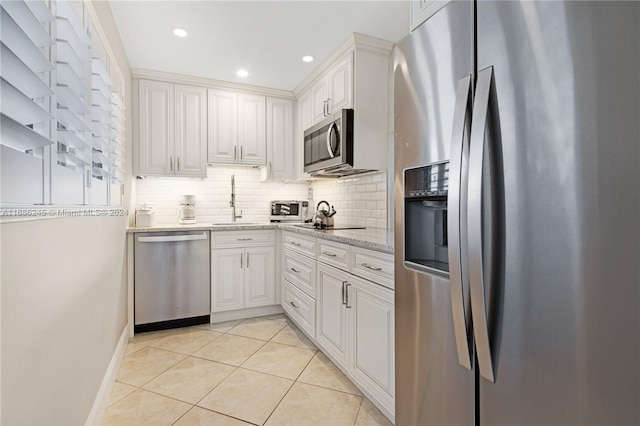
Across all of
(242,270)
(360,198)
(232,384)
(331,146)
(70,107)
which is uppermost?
(331,146)

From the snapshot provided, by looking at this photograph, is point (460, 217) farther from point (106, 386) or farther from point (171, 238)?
point (171, 238)

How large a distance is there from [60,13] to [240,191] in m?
2.66

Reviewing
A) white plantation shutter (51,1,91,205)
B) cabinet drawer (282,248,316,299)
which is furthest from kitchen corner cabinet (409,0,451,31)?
cabinet drawer (282,248,316,299)

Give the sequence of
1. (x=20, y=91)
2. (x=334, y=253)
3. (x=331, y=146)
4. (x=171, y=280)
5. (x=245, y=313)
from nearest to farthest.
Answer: (x=20, y=91) < (x=334, y=253) < (x=331, y=146) < (x=171, y=280) < (x=245, y=313)

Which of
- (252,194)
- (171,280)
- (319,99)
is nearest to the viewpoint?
(171,280)

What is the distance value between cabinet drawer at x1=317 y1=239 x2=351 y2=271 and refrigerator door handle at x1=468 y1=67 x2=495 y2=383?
1106mm

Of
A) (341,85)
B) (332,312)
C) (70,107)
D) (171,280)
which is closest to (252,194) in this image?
(171,280)

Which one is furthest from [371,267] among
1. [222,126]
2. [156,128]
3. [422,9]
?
[156,128]

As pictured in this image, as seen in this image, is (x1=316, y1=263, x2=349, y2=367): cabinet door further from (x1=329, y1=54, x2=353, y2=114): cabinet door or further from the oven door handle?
(x1=329, y1=54, x2=353, y2=114): cabinet door

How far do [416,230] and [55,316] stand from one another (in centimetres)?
135

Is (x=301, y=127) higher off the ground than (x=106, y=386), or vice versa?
(x=301, y=127)

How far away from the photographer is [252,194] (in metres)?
3.81

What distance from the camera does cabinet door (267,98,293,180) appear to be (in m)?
3.63

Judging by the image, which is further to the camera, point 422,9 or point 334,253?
point 334,253
